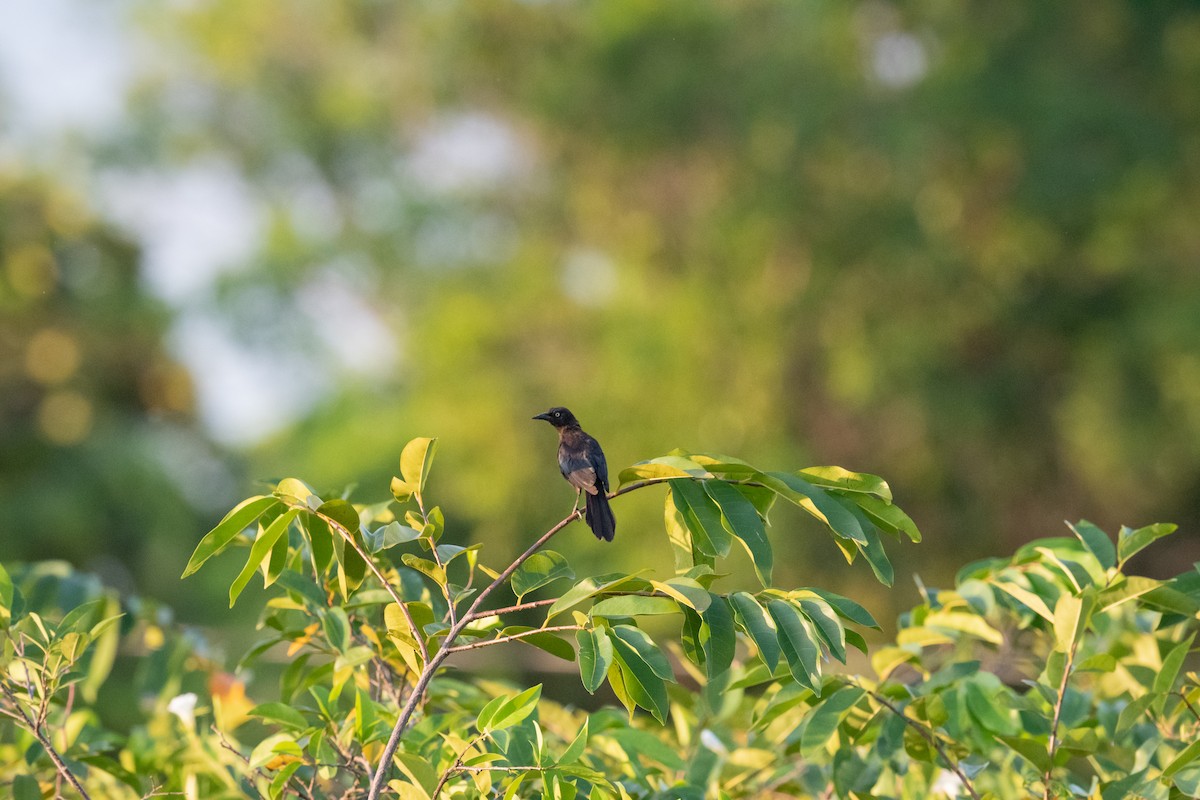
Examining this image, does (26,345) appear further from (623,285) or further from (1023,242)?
(1023,242)

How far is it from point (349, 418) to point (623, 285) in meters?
5.70

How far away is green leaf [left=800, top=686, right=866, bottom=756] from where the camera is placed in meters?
1.23

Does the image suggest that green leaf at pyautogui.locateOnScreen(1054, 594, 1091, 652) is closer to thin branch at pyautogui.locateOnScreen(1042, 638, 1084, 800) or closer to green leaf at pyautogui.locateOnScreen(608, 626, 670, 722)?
thin branch at pyautogui.locateOnScreen(1042, 638, 1084, 800)

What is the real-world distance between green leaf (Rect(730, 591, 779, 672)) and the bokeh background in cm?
846

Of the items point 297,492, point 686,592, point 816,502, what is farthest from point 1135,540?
point 297,492

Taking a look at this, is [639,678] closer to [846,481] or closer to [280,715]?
[846,481]

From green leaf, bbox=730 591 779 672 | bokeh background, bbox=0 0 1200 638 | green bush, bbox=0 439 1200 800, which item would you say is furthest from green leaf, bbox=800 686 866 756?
bokeh background, bbox=0 0 1200 638

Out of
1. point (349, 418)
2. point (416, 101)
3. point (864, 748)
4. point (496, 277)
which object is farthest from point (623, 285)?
point (864, 748)

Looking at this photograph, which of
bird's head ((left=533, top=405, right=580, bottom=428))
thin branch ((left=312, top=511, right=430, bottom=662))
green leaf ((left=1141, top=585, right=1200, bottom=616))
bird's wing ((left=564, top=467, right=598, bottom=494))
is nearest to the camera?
thin branch ((left=312, top=511, right=430, bottom=662))

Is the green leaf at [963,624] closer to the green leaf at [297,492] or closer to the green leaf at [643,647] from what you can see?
the green leaf at [643,647]

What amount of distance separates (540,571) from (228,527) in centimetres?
27

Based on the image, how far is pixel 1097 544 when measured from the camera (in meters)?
1.35

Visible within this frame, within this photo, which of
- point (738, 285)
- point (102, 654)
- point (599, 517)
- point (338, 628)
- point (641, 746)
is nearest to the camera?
point (338, 628)

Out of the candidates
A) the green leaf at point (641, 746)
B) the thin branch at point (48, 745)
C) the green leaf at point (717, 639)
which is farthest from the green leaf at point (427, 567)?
the green leaf at point (641, 746)
